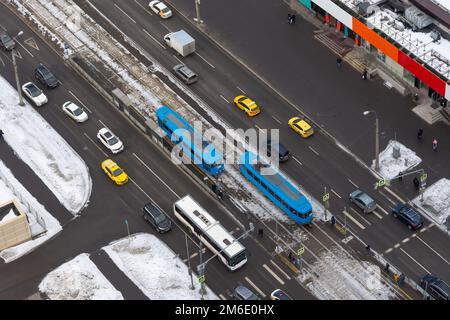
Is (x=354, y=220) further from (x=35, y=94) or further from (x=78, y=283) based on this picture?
(x=35, y=94)

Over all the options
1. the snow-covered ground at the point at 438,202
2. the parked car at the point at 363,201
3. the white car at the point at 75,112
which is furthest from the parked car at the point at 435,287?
the white car at the point at 75,112

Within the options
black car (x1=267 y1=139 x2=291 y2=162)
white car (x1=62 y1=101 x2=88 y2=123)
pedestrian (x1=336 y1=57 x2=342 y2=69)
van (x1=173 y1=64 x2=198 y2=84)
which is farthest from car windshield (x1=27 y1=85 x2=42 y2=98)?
pedestrian (x1=336 y1=57 x2=342 y2=69)

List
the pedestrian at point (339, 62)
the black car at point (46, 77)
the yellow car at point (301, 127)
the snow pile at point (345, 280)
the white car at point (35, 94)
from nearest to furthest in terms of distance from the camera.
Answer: the snow pile at point (345, 280) → the yellow car at point (301, 127) → the white car at point (35, 94) → the black car at point (46, 77) → the pedestrian at point (339, 62)

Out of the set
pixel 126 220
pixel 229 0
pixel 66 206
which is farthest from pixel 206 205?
pixel 229 0

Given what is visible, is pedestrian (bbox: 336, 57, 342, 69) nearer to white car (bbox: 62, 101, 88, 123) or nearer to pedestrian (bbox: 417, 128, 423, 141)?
pedestrian (bbox: 417, 128, 423, 141)

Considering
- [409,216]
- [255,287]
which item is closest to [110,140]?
[255,287]

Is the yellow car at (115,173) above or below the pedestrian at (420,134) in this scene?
below

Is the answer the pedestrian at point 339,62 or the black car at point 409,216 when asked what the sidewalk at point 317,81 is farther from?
the black car at point 409,216
